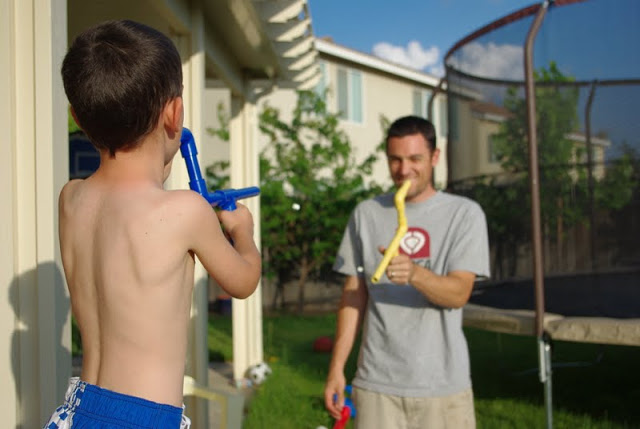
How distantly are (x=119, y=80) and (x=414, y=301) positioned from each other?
1.50 m

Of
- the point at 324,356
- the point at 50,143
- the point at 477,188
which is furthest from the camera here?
the point at 324,356

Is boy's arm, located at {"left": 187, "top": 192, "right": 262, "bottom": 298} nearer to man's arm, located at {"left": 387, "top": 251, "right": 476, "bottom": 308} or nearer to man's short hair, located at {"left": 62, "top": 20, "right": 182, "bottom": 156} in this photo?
man's short hair, located at {"left": 62, "top": 20, "right": 182, "bottom": 156}

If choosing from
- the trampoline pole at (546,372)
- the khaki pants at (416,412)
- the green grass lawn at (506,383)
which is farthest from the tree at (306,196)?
the khaki pants at (416,412)

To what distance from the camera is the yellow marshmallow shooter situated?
2165 millimetres

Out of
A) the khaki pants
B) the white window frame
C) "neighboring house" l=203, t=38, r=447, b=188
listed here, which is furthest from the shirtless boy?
the white window frame

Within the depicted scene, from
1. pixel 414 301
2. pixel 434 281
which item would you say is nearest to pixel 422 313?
pixel 414 301

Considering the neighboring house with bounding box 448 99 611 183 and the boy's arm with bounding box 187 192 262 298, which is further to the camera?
the neighboring house with bounding box 448 99 611 183

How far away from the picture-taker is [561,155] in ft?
19.3

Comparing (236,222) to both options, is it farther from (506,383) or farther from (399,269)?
(506,383)

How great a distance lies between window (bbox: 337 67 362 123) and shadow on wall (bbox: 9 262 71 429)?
15520mm

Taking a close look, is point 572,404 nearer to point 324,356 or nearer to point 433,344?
point 324,356

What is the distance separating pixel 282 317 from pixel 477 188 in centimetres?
539

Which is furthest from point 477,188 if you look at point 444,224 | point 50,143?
point 50,143

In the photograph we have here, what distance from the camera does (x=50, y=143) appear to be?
1.87 meters
